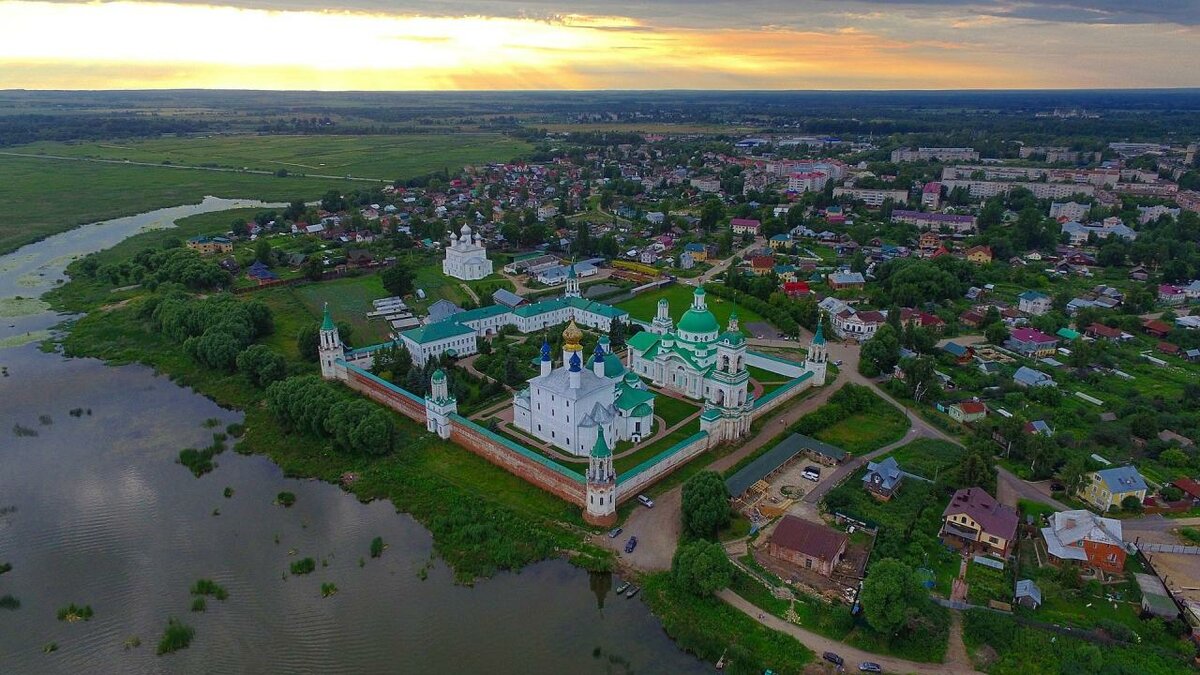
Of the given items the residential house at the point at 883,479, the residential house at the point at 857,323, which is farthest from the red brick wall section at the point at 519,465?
the residential house at the point at 857,323

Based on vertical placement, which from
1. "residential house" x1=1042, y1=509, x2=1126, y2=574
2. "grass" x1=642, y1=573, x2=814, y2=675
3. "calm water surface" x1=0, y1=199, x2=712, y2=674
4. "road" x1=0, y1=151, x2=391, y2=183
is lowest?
"calm water surface" x1=0, y1=199, x2=712, y2=674

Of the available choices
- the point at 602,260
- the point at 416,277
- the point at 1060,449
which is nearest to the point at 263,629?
the point at 1060,449

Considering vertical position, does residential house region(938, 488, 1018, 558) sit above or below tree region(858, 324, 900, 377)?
below

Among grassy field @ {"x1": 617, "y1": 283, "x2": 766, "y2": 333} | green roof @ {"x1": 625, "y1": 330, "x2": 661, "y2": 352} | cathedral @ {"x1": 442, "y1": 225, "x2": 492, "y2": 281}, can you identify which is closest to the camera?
green roof @ {"x1": 625, "y1": 330, "x2": 661, "y2": 352}

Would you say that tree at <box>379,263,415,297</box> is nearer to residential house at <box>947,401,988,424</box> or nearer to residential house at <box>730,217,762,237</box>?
residential house at <box>730,217,762,237</box>

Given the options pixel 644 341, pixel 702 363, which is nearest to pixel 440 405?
pixel 644 341

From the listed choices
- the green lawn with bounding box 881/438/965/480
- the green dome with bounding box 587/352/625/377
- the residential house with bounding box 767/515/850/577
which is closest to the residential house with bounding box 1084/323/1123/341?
the green lawn with bounding box 881/438/965/480
